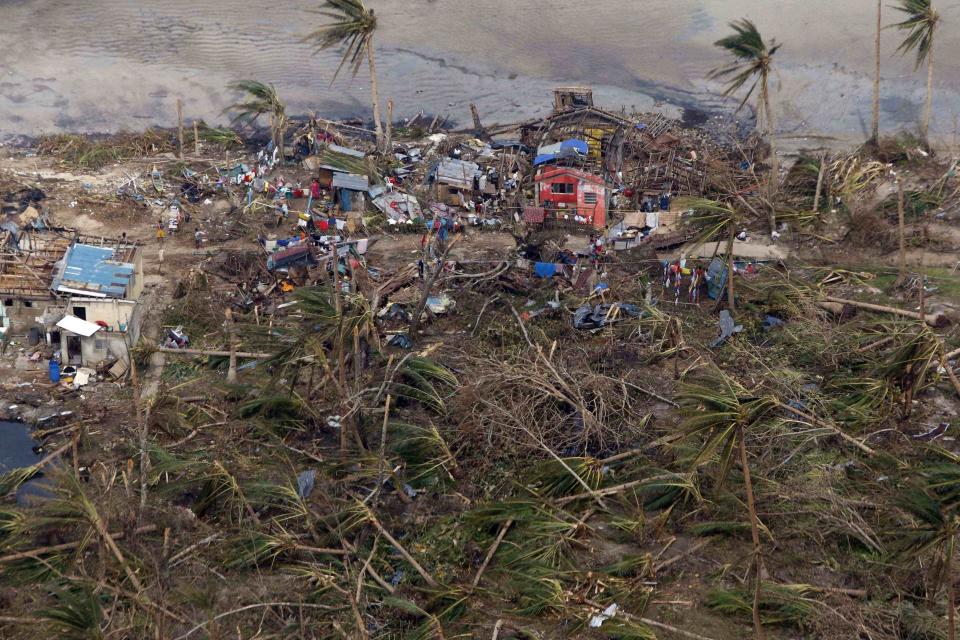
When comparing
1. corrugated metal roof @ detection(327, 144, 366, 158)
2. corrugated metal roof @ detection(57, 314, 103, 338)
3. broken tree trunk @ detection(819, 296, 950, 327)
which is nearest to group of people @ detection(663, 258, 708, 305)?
broken tree trunk @ detection(819, 296, 950, 327)

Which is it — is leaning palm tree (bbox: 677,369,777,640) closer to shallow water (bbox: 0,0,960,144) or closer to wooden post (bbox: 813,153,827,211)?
wooden post (bbox: 813,153,827,211)

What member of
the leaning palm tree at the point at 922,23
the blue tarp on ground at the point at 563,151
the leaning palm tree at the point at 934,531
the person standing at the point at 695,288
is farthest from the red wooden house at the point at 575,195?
the leaning palm tree at the point at 934,531

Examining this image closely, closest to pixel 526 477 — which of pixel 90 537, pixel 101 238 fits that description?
pixel 90 537

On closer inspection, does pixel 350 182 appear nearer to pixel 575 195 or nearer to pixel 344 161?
pixel 344 161

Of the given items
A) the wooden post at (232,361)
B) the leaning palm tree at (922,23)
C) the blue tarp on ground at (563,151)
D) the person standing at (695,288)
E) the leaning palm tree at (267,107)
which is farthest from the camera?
the leaning palm tree at (267,107)

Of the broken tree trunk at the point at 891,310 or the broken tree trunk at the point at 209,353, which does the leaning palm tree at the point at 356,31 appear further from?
the broken tree trunk at the point at 891,310

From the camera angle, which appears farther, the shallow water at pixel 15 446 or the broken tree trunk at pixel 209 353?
the broken tree trunk at pixel 209 353
